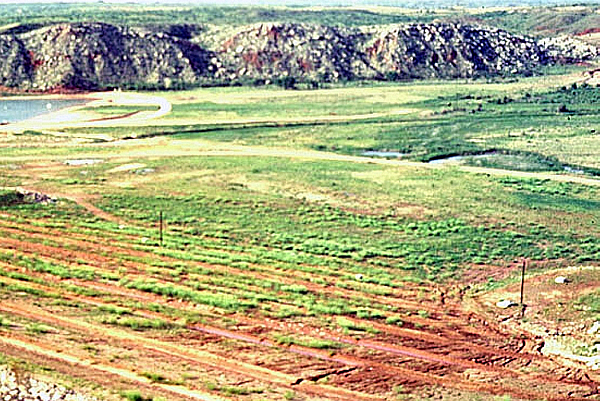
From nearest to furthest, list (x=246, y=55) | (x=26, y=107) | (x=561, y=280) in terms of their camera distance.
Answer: (x=561, y=280) < (x=26, y=107) < (x=246, y=55)

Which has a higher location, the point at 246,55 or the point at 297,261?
the point at 246,55

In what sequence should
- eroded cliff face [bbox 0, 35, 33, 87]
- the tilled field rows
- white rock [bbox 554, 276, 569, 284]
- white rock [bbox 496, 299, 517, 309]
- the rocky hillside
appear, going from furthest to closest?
the rocky hillside, eroded cliff face [bbox 0, 35, 33, 87], white rock [bbox 554, 276, 569, 284], white rock [bbox 496, 299, 517, 309], the tilled field rows

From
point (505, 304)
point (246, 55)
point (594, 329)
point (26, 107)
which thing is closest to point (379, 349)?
point (505, 304)

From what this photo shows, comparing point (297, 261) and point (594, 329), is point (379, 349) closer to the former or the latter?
point (594, 329)

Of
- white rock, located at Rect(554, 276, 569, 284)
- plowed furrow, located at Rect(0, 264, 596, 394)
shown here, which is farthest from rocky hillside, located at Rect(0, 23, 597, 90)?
plowed furrow, located at Rect(0, 264, 596, 394)

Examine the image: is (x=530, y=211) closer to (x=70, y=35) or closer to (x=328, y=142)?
(x=328, y=142)

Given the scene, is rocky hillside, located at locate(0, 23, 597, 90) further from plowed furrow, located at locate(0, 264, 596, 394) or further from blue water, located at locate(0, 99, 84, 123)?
plowed furrow, located at locate(0, 264, 596, 394)

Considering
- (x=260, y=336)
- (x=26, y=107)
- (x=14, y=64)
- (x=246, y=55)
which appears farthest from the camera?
(x=246, y=55)
